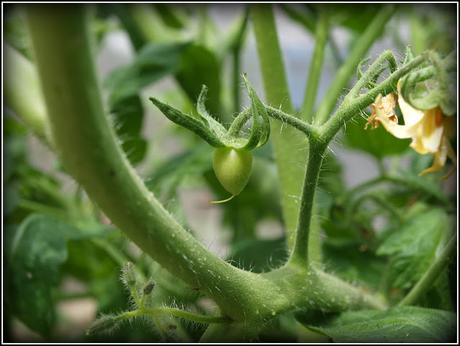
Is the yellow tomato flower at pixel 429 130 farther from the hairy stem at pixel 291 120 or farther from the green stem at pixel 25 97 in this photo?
the green stem at pixel 25 97

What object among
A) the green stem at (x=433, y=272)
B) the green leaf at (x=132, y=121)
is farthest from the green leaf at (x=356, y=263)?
the green leaf at (x=132, y=121)

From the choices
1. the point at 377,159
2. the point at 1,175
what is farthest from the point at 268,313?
the point at 1,175

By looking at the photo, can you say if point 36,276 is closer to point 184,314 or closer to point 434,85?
point 184,314

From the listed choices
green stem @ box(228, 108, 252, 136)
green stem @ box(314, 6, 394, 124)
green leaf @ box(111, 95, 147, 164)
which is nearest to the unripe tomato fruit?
green stem @ box(228, 108, 252, 136)

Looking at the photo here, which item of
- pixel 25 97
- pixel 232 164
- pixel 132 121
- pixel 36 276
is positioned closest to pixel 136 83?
pixel 132 121

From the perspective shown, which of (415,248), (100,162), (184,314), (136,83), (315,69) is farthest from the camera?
(136,83)

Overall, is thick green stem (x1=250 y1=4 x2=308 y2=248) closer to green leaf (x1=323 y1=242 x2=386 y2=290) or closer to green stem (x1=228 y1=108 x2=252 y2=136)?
green leaf (x1=323 y1=242 x2=386 y2=290)

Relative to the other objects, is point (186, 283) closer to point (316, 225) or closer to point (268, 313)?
point (268, 313)
